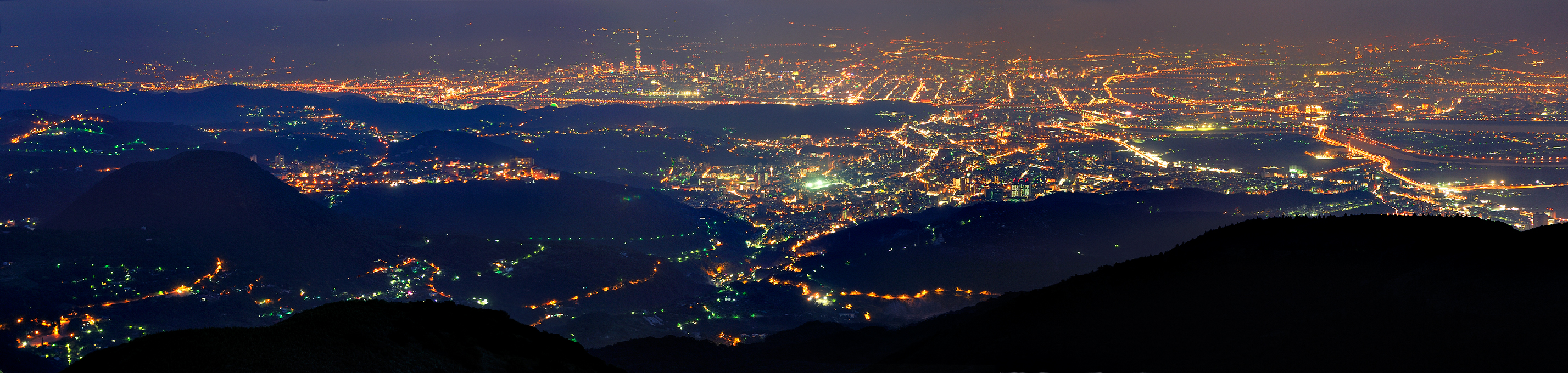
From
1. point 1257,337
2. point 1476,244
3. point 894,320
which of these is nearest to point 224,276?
point 894,320

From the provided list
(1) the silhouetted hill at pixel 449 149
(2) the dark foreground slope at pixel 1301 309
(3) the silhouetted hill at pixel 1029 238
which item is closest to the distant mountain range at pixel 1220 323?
(2) the dark foreground slope at pixel 1301 309

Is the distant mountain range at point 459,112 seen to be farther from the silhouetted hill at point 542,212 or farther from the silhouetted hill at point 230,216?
the silhouetted hill at point 230,216

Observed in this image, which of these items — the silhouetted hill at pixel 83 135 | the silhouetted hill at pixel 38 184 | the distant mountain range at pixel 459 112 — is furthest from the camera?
the distant mountain range at pixel 459 112

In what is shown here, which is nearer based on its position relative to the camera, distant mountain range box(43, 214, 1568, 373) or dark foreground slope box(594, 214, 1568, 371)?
distant mountain range box(43, 214, 1568, 373)

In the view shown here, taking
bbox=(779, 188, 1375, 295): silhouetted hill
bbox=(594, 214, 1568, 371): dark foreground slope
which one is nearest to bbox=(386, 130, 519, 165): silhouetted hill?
bbox=(779, 188, 1375, 295): silhouetted hill

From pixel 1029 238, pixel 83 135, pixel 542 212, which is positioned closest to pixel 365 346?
pixel 1029 238

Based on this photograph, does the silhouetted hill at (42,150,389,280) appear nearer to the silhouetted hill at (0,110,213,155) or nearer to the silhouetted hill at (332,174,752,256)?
the silhouetted hill at (332,174,752,256)

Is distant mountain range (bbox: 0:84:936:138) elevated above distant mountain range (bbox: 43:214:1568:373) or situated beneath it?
situated beneath
